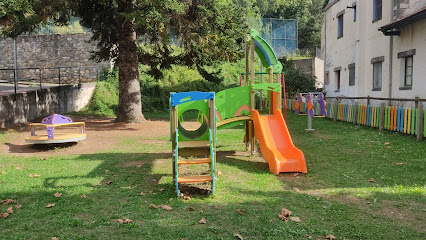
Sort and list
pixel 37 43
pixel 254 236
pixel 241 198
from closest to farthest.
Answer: pixel 254 236, pixel 241 198, pixel 37 43

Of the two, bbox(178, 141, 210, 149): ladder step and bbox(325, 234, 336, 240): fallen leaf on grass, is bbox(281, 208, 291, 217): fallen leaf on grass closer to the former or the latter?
bbox(325, 234, 336, 240): fallen leaf on grass

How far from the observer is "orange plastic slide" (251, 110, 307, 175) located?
26.0 ft

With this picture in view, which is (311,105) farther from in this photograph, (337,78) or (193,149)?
(337,78)

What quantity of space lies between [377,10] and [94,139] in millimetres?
13347

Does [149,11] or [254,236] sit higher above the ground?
[149,11]

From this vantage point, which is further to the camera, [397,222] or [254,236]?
[397,222]

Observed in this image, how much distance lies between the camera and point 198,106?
25.1ft

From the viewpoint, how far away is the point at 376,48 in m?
17.4

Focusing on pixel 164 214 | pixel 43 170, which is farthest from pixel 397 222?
pixel 43 170

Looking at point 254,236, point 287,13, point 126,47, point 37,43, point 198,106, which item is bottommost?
point 254,236

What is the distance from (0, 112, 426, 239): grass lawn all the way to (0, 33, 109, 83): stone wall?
19905mm

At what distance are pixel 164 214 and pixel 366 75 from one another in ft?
51.7

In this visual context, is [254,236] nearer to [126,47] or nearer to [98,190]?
[98,190]

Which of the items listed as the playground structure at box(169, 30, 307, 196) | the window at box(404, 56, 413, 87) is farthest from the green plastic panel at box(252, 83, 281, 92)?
the window at box(404, 56, 413, 87)
